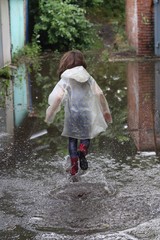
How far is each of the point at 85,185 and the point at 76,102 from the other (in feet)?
3.18

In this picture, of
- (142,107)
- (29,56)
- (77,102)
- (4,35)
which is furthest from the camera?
(29,56)

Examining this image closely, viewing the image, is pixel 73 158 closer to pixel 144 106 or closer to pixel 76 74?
pixel 76 74

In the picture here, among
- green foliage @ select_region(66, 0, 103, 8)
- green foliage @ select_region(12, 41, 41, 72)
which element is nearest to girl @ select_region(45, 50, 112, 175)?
green foliage @ select_region(12, 41, 41, 72)

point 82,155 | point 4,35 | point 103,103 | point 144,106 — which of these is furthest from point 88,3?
point 82,155

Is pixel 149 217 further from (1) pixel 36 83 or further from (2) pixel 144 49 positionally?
(2) pixel 144 49

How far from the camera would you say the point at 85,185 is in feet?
21.8

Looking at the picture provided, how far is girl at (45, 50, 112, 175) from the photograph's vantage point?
6.65 metres

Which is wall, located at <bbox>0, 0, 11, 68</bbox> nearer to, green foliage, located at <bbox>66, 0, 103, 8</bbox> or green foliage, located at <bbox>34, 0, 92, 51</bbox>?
green foliage, located at <bbox>34, 0, 92, 51</bbox>

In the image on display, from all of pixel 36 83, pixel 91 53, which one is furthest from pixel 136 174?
pixel 91 53

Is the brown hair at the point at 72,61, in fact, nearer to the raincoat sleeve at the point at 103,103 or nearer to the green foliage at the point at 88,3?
the raincoat sleeve at the point at 103,103

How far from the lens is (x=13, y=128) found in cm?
996

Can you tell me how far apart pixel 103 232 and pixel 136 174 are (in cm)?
193

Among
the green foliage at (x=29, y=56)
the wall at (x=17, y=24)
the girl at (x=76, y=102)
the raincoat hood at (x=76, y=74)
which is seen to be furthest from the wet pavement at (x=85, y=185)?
the wall at (x=17, y=24)

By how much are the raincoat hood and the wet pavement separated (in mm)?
1211
